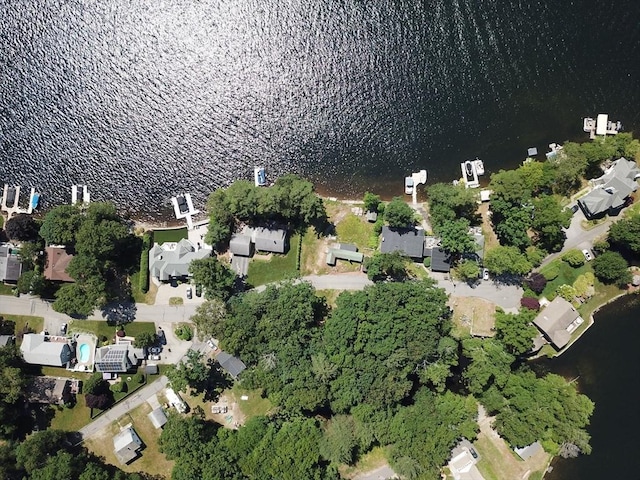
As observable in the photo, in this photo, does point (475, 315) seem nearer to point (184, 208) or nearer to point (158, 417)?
point (184, 208)

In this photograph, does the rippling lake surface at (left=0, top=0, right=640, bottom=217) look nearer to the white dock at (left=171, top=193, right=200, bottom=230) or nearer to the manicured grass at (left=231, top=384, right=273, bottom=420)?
the white dock at (left=171, top=193, right=200, bottom=230)

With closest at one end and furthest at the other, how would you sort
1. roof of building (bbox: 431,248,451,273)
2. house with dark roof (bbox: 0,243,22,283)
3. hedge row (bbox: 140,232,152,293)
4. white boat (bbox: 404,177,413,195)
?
1. roof of building (bbox: 431,248,451,273)
2. house with dark roof (bbox: 0,243,22,283)
3. hedge row (bbox: 140,232,152,293)
4. white boat (bbox: 404,177,413,195)

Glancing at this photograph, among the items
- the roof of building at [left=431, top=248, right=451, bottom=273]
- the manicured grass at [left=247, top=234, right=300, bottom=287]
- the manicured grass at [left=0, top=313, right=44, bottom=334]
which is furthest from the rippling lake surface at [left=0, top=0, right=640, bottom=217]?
the manicured grass at [left=0, top=313, right=44, bottom=334]

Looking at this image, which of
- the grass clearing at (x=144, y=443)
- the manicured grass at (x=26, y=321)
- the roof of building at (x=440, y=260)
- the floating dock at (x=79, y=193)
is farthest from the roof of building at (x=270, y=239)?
the manicured grass at (x=26, y=321)

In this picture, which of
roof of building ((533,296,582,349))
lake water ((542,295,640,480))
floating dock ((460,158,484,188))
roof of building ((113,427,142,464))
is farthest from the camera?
floating dock ((460,158,484,188))

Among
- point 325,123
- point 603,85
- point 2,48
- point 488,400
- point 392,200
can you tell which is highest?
point 2,48

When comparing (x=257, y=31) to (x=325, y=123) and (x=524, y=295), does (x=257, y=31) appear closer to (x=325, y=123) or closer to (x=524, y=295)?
(x=325, y=123)

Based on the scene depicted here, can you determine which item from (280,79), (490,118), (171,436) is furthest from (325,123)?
(171,436)

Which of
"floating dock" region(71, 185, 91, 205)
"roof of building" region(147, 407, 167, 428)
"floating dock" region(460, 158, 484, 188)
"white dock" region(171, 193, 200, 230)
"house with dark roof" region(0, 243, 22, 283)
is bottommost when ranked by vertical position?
"roof of building" region(147, 407, 167, 428)
